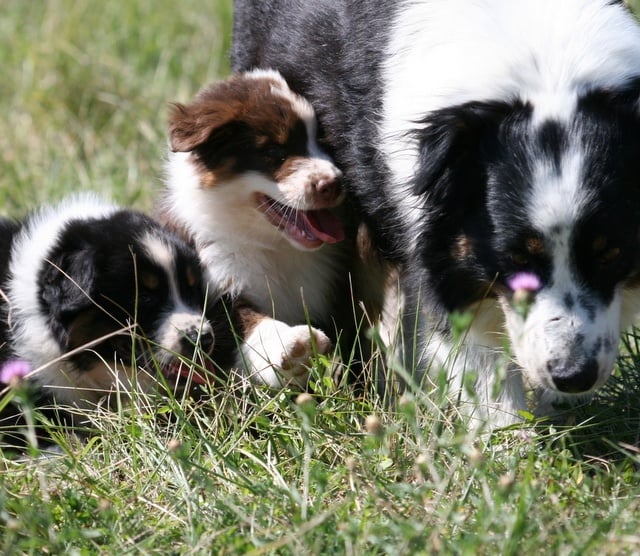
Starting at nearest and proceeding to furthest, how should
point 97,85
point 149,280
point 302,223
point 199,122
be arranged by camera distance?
point 149,280 < point 199,122 < point 302,223 < point 97,85

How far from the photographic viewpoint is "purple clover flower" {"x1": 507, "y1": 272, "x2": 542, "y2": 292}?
299 centimetres

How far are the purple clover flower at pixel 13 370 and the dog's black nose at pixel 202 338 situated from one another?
0.56 metres

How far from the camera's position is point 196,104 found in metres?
4.08

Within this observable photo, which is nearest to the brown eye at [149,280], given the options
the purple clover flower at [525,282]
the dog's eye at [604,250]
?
the purple clover flower at [525,282]

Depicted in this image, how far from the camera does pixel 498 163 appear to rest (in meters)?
3.21

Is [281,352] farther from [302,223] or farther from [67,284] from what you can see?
[67,284]

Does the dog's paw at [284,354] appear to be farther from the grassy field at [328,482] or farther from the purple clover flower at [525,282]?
the purple clover flower at [525,282]

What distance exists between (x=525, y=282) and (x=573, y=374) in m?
0.32

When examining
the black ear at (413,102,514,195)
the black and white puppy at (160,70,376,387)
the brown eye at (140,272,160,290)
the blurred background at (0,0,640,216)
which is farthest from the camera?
the blurred background at (0,0,640,216)

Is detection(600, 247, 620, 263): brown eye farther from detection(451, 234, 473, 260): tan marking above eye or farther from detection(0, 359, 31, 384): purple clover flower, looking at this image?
detection(0, 359, 31, 384): purple clover flower

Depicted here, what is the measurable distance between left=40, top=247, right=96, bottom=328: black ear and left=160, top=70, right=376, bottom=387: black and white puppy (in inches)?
22.9

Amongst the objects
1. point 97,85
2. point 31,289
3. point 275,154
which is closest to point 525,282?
point 275,154

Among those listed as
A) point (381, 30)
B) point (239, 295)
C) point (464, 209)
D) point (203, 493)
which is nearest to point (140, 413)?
point (203, 493)

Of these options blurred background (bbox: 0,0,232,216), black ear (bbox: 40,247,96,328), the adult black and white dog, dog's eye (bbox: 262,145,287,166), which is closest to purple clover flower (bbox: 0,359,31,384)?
black ear (bbox: 40,247,96,328)
